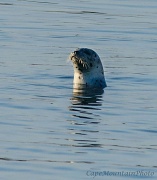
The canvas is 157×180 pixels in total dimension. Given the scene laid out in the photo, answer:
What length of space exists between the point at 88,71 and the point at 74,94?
3.97ft

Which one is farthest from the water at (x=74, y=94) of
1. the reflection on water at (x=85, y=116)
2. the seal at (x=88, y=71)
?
the seal at (x=88, y=71)

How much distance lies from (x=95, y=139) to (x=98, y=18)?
12083 mm

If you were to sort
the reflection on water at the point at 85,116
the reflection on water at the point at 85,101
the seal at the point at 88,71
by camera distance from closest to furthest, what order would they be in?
the reflection on water at the point at 85,116 < the reflection on water at the point at 85,101 < the seal at the point at 88,71

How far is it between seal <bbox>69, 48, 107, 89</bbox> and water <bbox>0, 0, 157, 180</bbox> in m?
0.25

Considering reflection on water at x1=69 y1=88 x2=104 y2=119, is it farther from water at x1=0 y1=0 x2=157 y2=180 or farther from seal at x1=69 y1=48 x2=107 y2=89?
seal at x1=69 y1=48 x2=107 y2=89

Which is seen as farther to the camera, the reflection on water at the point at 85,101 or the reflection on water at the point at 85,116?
the reflection on water at the point at 85,101

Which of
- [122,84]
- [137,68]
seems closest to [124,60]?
[137,68]

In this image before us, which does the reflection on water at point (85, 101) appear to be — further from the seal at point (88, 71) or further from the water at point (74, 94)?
the seal at point (88, 71)

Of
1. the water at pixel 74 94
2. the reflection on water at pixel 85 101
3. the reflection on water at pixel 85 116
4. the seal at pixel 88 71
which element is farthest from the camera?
the seal at pixel 88 71

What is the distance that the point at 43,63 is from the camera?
17.7m

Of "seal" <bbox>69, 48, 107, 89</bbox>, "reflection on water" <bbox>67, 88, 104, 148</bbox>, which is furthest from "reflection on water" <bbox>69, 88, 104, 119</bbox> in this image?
"seal" <bbox>69, 48, 107, 89</bbox>

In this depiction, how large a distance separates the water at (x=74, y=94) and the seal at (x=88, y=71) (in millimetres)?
254

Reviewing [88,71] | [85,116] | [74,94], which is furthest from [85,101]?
→ [88,71]

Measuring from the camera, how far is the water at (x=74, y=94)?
1033cm
